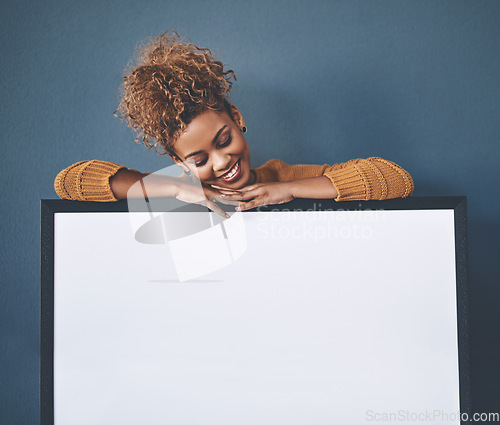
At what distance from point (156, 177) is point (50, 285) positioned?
0.30m

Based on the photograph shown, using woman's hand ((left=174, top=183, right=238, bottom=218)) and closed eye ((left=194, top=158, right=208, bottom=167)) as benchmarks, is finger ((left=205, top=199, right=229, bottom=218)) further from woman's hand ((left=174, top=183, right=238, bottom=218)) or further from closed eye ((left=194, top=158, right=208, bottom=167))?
closed eye ((left=194, top=158, right=208, bottom=167))

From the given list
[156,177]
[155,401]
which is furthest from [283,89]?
[155,401]

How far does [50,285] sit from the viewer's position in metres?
0.76

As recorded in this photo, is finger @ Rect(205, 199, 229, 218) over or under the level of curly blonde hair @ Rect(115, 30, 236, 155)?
under

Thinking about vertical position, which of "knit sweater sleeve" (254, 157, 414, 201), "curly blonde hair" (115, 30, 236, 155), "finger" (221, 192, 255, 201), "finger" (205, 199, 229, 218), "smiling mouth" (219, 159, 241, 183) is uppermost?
"curly blonde hair" (115, 30, 236, 155)

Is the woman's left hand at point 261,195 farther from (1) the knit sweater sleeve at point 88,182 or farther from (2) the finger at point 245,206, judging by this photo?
(1) the knit sweater sleeve at point 88,182

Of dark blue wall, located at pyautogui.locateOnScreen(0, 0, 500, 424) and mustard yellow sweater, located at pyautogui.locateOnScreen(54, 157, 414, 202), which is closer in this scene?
mustard yellow sweater, located at pyautogui.locateOnScreen(54, 157, 414, 202)

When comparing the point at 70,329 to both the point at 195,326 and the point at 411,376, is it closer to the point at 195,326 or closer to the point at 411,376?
the point at 195,326

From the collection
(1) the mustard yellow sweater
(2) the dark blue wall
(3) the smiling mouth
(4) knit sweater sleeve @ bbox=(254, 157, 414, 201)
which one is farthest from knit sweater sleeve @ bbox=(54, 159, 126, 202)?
(4) knit sweater sleeve @ bbox=(254, 157, 414, 201)

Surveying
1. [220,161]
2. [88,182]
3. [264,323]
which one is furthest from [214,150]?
[264,323]

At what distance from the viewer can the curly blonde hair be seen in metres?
0.77

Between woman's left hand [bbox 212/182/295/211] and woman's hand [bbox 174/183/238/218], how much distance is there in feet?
0.05

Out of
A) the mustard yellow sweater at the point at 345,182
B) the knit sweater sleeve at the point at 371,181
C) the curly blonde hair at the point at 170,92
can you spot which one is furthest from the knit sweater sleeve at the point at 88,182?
the knit sweater sleeve at the point at 371,181

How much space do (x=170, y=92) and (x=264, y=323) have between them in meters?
0.51
